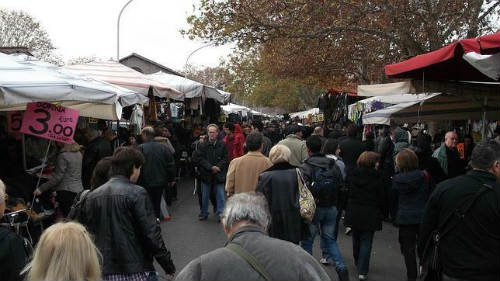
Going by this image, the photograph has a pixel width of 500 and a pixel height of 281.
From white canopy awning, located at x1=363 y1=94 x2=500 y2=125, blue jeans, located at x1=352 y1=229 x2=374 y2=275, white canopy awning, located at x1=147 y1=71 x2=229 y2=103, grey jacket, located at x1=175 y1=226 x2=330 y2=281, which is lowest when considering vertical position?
blue jeans, located at x1=352 y1=229 x2=374 y2=275

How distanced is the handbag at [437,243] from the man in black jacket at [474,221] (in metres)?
0.02

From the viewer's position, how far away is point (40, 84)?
5.64 m

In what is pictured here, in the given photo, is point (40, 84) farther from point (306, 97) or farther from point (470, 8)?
point (306, 97)

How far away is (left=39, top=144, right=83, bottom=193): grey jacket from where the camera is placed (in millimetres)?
6945

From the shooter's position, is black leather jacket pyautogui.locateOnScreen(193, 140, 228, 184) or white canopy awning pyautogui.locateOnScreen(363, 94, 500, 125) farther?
black leather jacket pyautogui.locateOnScreen(193, 140, 228, 184)

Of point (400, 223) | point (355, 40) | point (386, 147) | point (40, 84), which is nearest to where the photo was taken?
point (40, 84)

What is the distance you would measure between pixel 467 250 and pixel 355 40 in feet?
51.1

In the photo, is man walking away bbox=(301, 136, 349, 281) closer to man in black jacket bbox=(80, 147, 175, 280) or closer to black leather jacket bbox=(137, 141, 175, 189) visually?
man in black jacket bbox=(80, 147, 175, 280)

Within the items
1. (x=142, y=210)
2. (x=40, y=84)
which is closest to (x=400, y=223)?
(x=142, y=210)

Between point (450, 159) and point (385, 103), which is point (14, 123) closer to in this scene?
point (450, 159)

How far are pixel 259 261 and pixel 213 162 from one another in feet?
24.6

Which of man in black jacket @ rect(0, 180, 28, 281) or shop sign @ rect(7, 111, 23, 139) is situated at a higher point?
shop sign @ rect(7, 111, 23, 139)

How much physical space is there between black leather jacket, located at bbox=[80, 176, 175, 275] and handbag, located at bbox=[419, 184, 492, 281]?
86.9 inches

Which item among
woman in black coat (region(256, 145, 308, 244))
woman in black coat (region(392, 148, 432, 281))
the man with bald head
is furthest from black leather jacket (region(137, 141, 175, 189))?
the man with bald head
